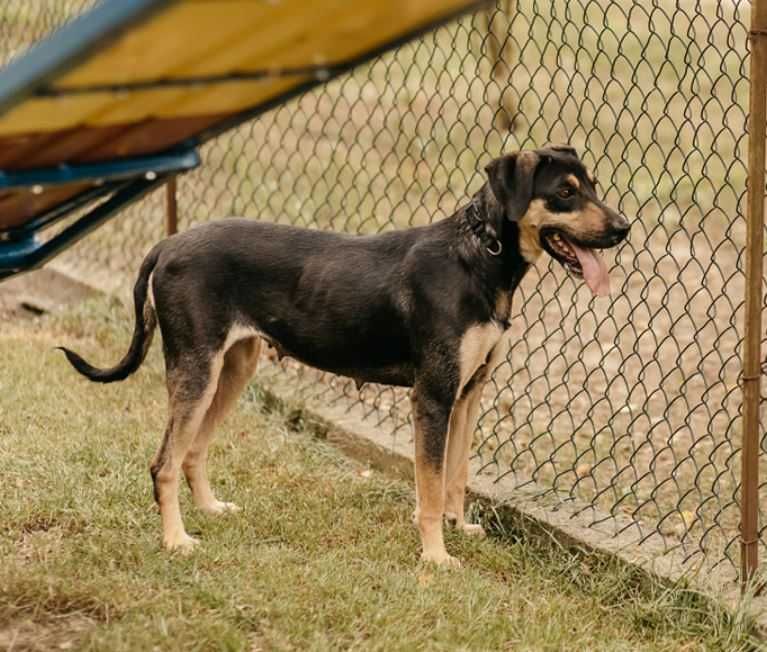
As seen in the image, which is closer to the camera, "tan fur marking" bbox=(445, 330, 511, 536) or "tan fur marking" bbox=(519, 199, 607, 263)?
"tan fur marking" bbox=(519, 199, 607, 263)

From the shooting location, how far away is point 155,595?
4086 mm

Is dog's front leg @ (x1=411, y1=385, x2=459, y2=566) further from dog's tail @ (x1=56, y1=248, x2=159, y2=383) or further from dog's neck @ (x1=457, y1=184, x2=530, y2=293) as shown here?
dog's tail @ (x1=56, y1=248, x2=159, y2=383)

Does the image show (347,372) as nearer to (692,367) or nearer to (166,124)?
(166,124)

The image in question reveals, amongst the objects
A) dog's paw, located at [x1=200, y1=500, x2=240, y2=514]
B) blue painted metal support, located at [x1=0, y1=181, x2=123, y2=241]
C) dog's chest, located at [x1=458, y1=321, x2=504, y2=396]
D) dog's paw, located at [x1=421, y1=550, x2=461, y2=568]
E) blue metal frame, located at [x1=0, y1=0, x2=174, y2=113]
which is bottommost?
dog's paw, located at [x1=200, y1=500, x2=240, y2=514]

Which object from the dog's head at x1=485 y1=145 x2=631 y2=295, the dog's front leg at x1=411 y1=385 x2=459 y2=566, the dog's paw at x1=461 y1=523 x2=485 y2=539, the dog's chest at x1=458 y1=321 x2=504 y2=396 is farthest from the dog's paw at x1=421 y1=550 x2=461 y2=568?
the dog's head at x1=485 y1=145 x2=631 y2=295

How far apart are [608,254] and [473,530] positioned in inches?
165

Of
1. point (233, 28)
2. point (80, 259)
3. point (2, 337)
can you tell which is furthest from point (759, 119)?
point (80, 259)

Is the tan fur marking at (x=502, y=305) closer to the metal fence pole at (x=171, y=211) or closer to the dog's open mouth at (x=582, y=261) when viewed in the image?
the dog's open mouth at (x=582, y=261)

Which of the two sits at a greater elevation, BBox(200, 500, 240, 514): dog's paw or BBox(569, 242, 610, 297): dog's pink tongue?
BBox(569, 242, 610, 297): dog's pink tongue

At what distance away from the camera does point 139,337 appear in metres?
4.89

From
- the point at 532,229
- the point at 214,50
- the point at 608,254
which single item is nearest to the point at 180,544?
the point at 532,229

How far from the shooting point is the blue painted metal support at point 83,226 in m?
3.83

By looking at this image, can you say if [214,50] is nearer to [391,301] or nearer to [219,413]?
[391,301]

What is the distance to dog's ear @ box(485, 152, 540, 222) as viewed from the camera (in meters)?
4.42
